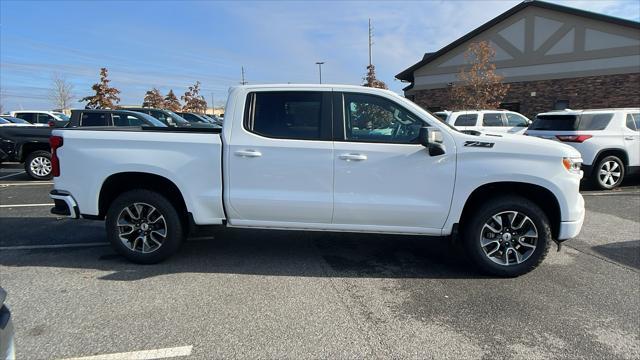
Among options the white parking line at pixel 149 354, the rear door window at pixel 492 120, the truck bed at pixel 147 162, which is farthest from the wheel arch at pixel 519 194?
the rear door window at pixel 492 120

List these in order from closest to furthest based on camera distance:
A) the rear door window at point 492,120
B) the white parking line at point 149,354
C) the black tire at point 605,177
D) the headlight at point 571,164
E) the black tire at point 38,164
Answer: the white parking line at point 149,354
the headlight at point 571,164
the black tire at point 605,177
the black tire at point 38,164
the rear door window at point 492,120

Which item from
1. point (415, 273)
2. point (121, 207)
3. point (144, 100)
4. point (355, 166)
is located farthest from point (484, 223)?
point (144, 100)

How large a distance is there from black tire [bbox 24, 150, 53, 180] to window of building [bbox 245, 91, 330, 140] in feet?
30.3

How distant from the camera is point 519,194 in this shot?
4457mm

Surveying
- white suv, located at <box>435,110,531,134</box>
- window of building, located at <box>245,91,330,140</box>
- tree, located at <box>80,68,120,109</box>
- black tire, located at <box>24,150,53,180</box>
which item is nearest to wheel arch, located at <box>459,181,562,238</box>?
window of building, located at <box>245,91,330,140</box>

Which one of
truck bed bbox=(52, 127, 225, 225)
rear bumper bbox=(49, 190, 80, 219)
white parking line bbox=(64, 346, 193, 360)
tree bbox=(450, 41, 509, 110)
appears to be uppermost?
tree bbox=(450, 41, 509, 110)

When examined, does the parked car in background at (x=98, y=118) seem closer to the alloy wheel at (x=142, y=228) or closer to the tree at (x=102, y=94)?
the alloy wheel at (x=142, y=228)

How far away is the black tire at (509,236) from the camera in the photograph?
168 inches

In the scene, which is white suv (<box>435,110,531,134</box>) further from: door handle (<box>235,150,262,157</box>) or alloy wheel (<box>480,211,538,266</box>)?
door handle (<box>235,150,262,157</box>)

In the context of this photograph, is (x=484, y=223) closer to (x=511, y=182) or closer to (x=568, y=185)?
(x=511, y=182)

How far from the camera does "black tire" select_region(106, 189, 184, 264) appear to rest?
14.9ft

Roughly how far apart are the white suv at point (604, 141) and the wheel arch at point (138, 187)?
8.53m

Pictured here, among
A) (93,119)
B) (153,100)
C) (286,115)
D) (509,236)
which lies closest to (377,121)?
(286,115)

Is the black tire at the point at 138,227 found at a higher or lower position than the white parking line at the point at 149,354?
higher
